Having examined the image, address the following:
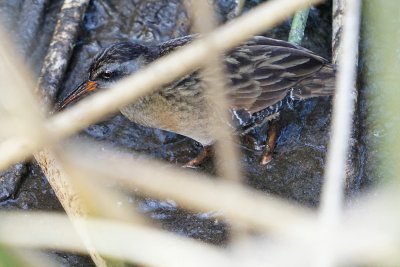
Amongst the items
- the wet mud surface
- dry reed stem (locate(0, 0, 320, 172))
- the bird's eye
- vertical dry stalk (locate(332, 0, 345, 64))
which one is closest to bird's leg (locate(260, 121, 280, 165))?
the wet mud surface

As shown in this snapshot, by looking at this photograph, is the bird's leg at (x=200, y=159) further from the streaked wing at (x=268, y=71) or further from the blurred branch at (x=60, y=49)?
the blurred branch at (x=60, y=49)

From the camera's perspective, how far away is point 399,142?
327 centimetres

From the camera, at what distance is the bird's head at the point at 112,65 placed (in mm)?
4301

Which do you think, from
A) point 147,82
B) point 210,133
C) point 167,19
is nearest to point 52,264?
point 210,133

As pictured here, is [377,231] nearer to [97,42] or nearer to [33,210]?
[33,210]

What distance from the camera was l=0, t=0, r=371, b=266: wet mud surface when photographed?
4152 millimetres

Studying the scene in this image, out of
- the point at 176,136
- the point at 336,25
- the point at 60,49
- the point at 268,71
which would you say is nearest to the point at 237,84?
the point at 268,71

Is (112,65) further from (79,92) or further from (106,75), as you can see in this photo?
(79,92)

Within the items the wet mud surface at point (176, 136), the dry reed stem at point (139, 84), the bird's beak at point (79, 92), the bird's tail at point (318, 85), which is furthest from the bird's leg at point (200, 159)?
the dry reed stem at point (139, 84)

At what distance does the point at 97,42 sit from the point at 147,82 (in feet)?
10.5

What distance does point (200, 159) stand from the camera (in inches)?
177

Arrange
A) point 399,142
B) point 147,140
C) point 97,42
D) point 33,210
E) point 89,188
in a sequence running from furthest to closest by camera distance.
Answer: point 97,42 < point 147,140 < point 33,210 < point 399,142 < point 89,188

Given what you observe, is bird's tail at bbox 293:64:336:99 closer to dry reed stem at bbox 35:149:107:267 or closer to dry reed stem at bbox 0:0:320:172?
dry reed stem at bbox 35:149:107:267

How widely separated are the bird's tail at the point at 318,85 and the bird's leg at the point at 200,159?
0.68 m
